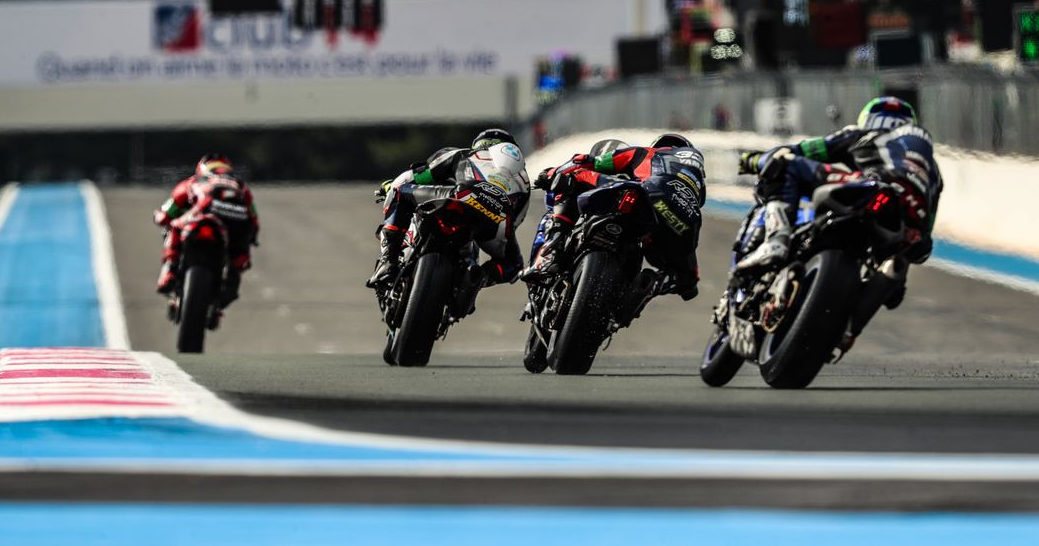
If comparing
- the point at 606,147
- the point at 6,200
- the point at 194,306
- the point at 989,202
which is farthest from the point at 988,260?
the point at 6,200

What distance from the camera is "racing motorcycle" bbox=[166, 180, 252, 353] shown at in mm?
15242

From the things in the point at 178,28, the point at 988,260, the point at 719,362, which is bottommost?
the point at 988,260

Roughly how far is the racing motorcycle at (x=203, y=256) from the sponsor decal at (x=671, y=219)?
15.7ft

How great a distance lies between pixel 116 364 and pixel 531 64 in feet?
238

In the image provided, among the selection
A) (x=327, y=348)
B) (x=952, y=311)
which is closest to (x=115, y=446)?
(x=327, y=348)

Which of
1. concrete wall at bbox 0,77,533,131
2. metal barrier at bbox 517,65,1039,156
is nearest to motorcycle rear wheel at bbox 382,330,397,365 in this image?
metal barrier at bbox 517,65,1039,156

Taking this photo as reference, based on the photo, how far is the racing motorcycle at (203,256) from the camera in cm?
1524

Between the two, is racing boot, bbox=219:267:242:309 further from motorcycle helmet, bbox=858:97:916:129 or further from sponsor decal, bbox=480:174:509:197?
motorcycle helmet, bbox=858:97:916:129

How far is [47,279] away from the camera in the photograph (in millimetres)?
25656

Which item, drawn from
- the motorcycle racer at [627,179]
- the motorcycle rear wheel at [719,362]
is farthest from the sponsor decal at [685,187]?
the motorcycle rear wheel at [719,362]

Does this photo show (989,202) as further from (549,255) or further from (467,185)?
(549,255)

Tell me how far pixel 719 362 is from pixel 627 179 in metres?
1.19

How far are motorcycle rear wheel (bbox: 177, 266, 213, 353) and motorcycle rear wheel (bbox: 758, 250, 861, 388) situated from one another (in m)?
6.38

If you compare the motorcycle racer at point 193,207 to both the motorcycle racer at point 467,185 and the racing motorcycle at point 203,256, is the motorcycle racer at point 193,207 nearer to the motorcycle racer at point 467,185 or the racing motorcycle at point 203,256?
the racing motorcycle at point 203,256
